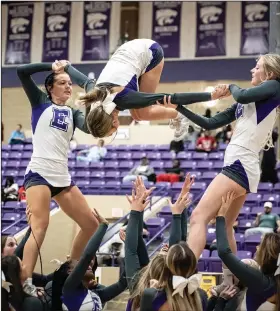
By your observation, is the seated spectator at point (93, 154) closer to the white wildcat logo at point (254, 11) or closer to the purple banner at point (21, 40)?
the purple banner at point (21, 40)

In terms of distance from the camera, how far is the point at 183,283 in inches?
128

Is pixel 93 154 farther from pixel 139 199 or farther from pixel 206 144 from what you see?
pixel 139 199

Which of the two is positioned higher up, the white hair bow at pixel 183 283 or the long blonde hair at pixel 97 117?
the long blonde hair at pixel 97 117

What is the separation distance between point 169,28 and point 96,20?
80.1 inches

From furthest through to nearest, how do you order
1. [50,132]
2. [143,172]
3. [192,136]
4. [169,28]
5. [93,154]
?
1. [169,28]
2. [192,136]
3. [93,154]
4. [143,172]
5. [50,132]

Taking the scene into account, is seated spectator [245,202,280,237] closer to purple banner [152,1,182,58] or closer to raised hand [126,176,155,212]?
raised hand [126,176,155,212]

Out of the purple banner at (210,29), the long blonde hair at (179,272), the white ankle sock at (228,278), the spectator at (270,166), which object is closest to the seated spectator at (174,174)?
the spectator at (270,166)

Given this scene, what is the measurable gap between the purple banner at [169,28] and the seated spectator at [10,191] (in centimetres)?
683

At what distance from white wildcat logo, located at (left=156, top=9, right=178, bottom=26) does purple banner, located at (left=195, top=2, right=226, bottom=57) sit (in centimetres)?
67

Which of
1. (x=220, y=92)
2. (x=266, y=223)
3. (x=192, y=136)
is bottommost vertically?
(x=266, y=223)

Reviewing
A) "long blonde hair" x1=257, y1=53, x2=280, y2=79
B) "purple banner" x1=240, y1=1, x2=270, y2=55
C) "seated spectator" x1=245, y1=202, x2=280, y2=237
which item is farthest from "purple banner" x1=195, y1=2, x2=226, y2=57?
"long blonde hair" x1=257, y1=53, x2=280, y2=79

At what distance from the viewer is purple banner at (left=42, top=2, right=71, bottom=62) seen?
60.9ft

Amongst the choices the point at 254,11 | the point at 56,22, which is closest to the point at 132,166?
the point at 254,11

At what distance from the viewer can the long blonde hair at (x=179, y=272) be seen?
3277 millimetres
